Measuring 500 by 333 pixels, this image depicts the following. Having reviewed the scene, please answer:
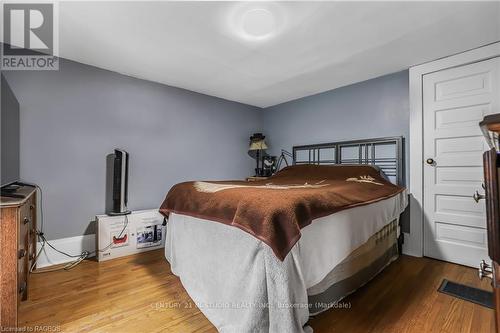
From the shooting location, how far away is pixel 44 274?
2.13 metres

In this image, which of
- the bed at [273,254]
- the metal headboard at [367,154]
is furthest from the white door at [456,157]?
the bed at [273,254]

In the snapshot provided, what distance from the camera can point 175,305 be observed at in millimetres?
1616

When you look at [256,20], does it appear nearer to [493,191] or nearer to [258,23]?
[258,23]

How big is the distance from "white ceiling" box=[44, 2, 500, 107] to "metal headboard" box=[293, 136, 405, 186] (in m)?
0.84

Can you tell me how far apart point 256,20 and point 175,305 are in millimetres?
2175

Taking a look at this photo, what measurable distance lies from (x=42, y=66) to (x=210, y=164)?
2.22m

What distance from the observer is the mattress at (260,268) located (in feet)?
3.72

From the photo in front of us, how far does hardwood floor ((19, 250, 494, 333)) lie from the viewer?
1.40 m

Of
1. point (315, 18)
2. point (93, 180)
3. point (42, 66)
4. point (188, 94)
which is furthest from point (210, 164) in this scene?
point (315, 18)

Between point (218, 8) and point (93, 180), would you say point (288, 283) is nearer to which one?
point (218, 8)

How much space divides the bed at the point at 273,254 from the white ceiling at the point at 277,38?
1308 millimetres

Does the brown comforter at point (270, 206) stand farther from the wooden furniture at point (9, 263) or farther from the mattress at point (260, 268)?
the wooden furniture at point (9, 263)

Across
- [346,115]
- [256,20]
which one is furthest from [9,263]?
[346,115]

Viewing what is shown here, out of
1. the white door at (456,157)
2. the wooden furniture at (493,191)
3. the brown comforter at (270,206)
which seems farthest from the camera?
the white door at (456,157)
